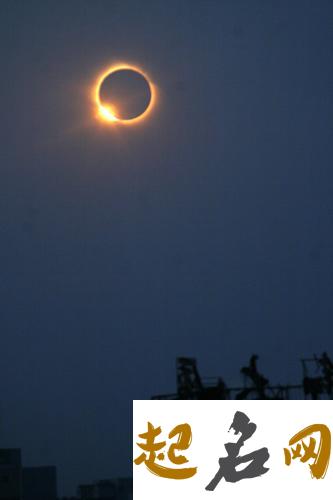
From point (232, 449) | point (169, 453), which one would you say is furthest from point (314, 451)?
point (169, 453)

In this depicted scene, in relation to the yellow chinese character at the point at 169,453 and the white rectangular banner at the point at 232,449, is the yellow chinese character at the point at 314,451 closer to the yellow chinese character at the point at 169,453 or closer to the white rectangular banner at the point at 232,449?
the white rectangular banner at the point at 232,449

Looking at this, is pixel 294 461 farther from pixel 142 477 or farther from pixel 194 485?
pixel 142 477

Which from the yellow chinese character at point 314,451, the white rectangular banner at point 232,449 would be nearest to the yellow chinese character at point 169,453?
the white rectangular banner at point 232,449

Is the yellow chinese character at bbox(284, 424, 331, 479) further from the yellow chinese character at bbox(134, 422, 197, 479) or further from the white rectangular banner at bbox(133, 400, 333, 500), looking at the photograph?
the yellow chinese character at bbox(134, 422, 197, 479)

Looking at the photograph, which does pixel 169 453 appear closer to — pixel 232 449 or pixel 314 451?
pixel 232 449

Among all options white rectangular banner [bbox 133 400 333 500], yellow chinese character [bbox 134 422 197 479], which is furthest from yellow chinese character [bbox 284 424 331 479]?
yellow chinese character [bbox 134 422 197 479]

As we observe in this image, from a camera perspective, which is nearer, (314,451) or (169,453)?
(314,451)
